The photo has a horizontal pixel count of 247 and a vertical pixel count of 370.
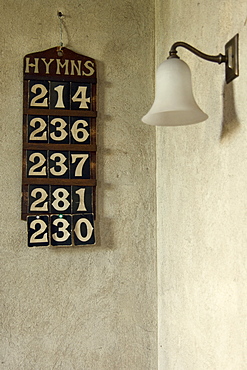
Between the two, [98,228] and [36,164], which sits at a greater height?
[36,164]

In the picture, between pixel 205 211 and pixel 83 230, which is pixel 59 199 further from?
pixel 205 211

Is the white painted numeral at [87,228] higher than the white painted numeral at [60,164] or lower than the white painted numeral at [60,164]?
lower

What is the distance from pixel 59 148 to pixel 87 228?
14.5 inches

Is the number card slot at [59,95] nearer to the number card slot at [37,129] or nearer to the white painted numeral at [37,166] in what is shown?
the number card slot at [37,129]

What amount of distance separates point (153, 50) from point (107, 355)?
1.38m

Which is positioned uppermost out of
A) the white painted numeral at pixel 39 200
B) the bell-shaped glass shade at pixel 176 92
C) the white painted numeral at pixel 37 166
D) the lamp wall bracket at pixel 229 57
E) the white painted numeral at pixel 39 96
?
the white painted numeral at pixel 39 96

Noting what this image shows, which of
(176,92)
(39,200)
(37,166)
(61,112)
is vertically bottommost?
(39,200)

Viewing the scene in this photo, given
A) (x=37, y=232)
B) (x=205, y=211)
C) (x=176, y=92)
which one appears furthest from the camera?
(x=37, y=232)

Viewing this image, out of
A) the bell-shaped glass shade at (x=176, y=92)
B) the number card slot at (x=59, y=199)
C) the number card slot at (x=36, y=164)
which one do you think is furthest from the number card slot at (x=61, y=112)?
the bell-shaped glass shade at (x=176, y=92)

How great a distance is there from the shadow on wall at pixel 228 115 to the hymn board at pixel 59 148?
0.81 metres

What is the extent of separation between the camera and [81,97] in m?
1.97

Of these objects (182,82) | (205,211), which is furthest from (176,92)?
(205,211)

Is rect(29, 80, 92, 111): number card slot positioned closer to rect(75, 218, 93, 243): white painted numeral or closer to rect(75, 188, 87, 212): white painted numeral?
rect(75, 188, 87, 212): white painted numeral

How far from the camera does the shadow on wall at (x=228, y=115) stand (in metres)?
1.19
